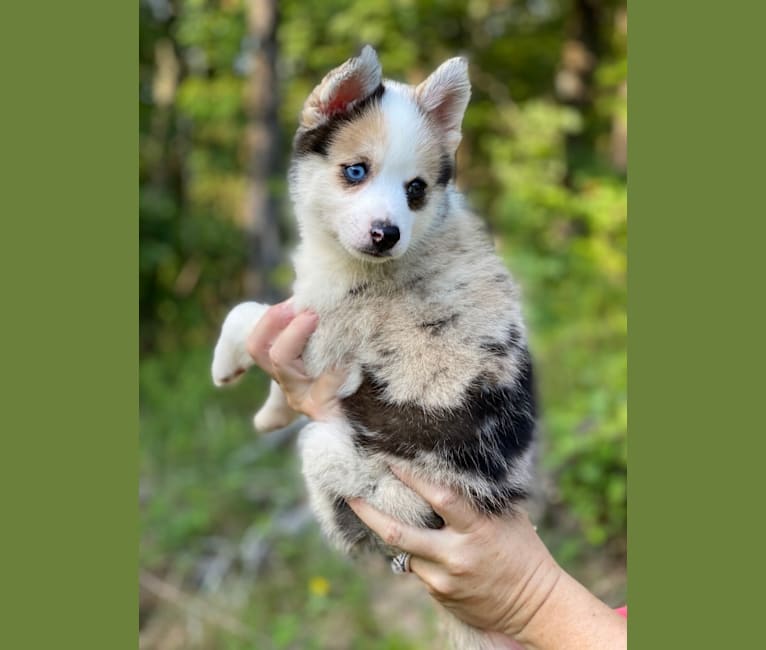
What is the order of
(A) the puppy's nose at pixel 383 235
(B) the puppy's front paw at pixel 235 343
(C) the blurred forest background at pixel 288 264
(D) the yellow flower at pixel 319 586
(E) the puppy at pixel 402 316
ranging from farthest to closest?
(C) the blurred forest background at pixel 288 264 → (D) the yellow flower at pixel 319 586 → (B) the puppy's front paw at pixel 235 343 → (E) the puppy at pixel 402 316 → (A) the puppy's nose at pixel 383 235

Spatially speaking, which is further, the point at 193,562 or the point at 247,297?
the point at 247,297

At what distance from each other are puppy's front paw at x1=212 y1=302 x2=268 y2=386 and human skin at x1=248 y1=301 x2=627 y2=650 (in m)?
0.54

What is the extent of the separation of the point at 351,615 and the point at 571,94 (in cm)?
353

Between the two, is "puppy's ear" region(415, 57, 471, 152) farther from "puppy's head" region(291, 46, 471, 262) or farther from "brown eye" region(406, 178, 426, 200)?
"brown eye" region(406, 178, 426, 200)

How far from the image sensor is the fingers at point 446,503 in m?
1.94

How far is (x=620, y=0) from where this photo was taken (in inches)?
167

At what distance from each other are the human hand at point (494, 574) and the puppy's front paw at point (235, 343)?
552 millimetres

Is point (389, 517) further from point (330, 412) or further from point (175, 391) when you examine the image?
point (175, 391)

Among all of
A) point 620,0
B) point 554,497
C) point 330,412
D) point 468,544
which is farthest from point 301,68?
point 468,544

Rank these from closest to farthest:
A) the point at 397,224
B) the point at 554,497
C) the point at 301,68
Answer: the point at 397,224 < the point at 554,497 < the point at 301,68

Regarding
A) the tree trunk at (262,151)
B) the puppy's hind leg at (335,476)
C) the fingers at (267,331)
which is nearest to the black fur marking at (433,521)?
the puppy's hind leg at (335,476)

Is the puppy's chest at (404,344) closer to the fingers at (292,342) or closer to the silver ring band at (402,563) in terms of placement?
the fingers at (292,342)

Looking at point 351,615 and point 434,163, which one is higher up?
point 434,163

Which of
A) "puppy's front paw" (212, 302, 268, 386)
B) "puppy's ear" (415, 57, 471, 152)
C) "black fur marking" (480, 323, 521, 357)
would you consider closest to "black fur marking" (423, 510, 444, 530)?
"black fur marking" (480, 323, 521, 357)
